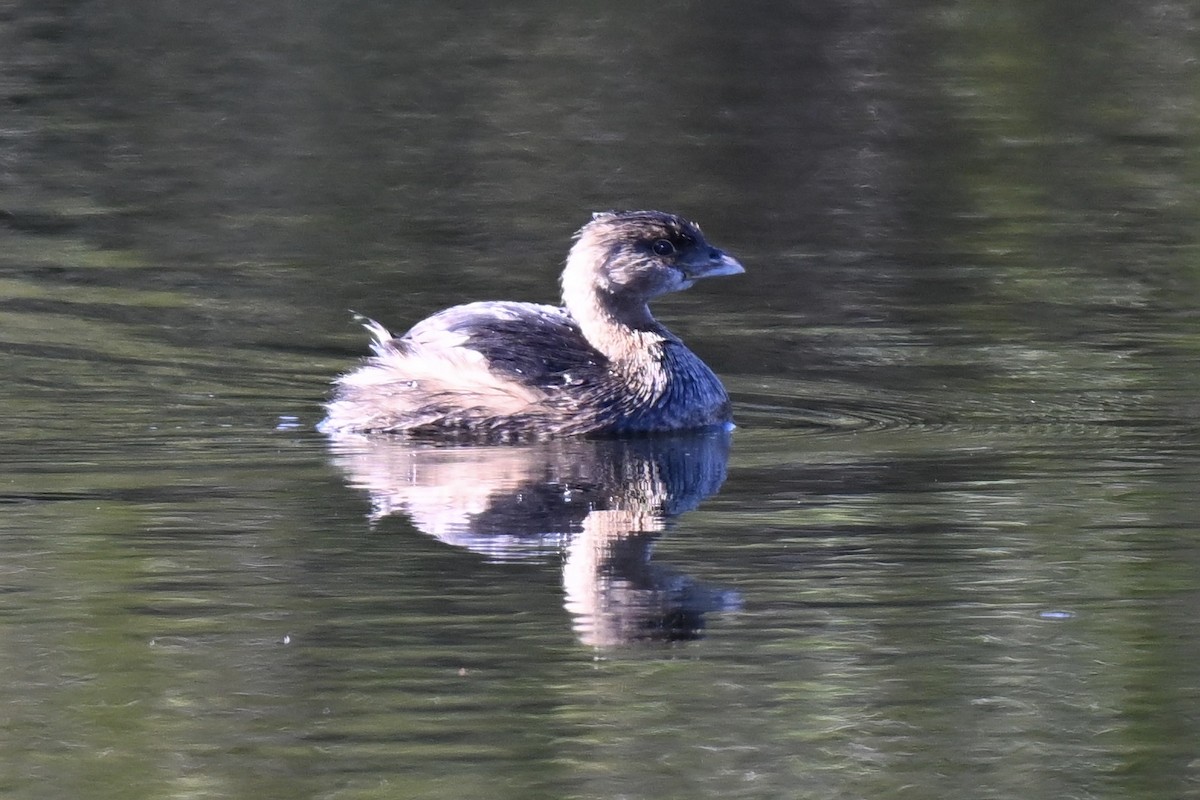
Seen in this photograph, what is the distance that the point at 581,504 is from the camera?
328 inches

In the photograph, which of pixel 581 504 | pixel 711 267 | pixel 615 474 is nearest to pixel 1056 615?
pixel 581 504

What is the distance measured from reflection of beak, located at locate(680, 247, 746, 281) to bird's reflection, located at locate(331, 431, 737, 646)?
0.91m

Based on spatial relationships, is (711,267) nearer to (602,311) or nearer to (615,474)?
(602,311)

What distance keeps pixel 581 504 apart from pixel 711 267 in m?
2.48

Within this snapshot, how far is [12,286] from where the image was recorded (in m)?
13.1

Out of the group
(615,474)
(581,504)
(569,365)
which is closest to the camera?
(581,504)

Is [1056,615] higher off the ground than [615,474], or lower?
higher

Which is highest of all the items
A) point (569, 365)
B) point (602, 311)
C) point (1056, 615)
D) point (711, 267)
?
point (711, 267)

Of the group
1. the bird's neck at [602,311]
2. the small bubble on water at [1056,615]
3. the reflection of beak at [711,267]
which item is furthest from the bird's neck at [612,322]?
the small bubble on water at [1056,615]

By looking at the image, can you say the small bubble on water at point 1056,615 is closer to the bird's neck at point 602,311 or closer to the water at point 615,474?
the water at point 615,474

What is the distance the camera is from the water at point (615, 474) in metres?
5.66

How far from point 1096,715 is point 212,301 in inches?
307

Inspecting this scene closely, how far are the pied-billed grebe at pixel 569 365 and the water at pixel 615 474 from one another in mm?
253

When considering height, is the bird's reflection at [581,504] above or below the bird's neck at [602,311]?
below
